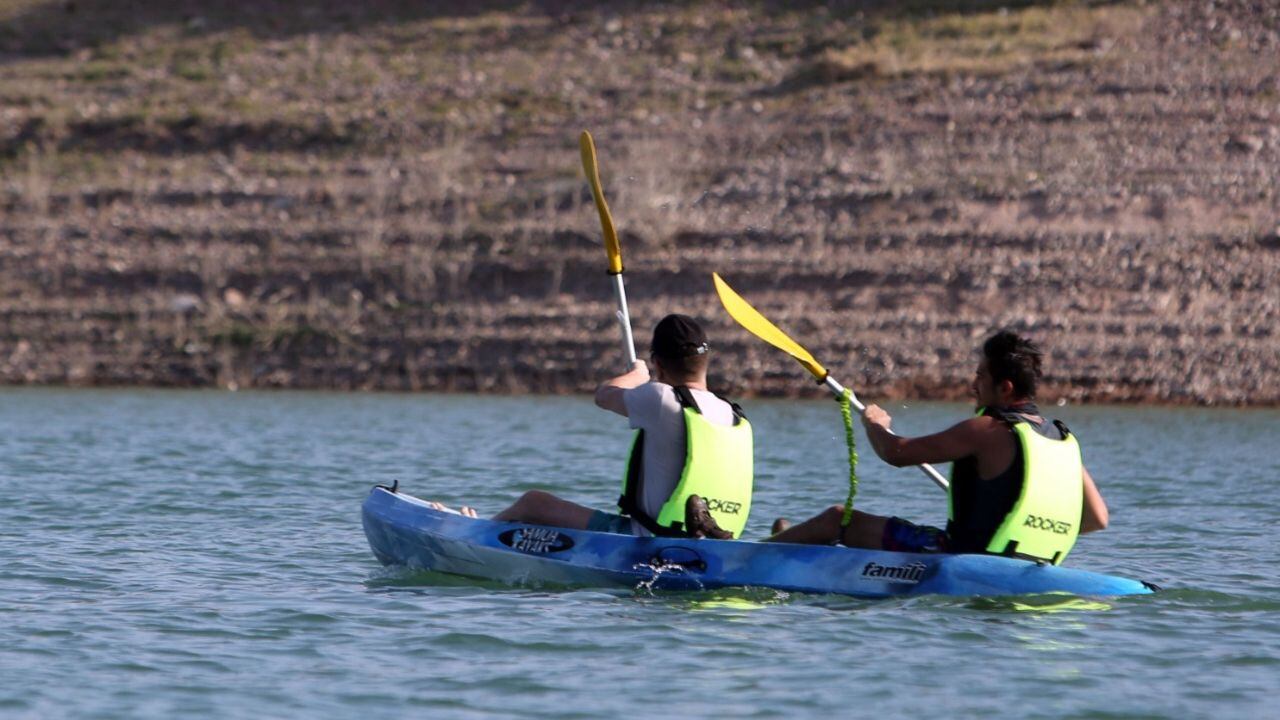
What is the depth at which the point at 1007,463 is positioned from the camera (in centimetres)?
794

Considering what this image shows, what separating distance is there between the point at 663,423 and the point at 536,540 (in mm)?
1024

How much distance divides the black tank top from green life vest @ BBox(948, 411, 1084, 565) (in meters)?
0.03

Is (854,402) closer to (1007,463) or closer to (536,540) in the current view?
(1007,463)

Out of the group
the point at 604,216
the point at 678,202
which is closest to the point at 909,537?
the point at 604,216

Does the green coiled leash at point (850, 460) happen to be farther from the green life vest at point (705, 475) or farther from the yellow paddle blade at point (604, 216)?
the yellow paddle blade at point (604, 216)

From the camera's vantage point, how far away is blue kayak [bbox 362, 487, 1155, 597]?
8.13 meters

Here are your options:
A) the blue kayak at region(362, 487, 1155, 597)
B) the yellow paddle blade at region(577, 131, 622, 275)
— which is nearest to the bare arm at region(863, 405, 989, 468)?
the blue kayak at region(362, 487, 1155, 597)

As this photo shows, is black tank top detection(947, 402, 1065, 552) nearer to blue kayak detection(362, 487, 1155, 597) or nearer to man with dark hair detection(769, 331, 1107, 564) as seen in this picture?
man with dark hair detection(769, 331, 1107, 564)

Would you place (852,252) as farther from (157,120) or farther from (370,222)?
(157,120)

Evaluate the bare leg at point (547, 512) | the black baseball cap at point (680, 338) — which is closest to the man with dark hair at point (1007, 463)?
the black baseball cap at point (680, 338)

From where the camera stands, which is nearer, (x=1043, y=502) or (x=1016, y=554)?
(x=1043, y=502)

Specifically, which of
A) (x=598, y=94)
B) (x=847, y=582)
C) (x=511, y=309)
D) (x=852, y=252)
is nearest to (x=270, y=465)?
(x=847, y=582)

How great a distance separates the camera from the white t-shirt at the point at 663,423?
8398 millimetres

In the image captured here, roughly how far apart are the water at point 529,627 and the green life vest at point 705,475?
39 cm
